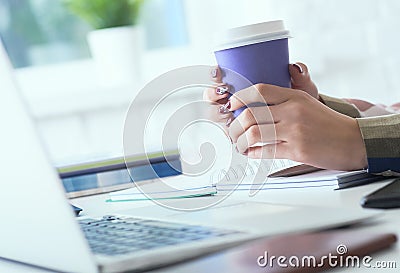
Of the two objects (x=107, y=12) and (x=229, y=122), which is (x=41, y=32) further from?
(x=229, y=122)

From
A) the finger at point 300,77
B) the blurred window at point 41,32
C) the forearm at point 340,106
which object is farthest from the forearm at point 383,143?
the blurred window at point 41,32

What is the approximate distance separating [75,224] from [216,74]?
0.44 metres

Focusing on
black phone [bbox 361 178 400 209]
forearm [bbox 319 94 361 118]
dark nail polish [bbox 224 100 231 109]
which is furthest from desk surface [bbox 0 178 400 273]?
forearm [bbox 319 94 361 118]

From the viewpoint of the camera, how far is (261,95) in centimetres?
89

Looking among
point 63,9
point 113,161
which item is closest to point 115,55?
point 63,9

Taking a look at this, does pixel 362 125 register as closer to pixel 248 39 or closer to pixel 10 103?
pixel 248 39

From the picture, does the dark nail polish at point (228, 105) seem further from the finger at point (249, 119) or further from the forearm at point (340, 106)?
the forearm at point (340, 106)

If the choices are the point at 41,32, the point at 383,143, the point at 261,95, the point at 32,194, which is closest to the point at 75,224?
the point at 32,194

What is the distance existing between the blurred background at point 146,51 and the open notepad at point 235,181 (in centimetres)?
112

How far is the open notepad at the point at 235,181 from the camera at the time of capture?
905 millimetres

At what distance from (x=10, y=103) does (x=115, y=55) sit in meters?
1.63

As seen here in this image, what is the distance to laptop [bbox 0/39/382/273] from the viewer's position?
0.53m

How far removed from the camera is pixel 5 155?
61cm

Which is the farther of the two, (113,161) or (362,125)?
(113,161)
